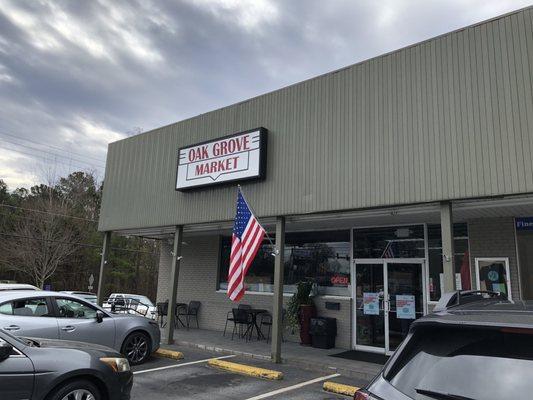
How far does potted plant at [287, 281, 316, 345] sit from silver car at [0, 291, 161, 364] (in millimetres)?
4335

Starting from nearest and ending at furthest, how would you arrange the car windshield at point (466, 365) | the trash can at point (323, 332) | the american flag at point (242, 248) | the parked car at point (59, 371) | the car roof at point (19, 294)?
the car windshield at point (466, 365) < the parked car at point (59, 371) < the car roof at point (19, 294) < the american flag at point (242, 248) < the trash can at point (323, 332)

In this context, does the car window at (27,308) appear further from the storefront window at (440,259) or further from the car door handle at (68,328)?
the storefront window at (440,259)

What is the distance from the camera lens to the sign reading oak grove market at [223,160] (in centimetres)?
1124

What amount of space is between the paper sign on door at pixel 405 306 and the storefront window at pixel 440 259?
1.68ft

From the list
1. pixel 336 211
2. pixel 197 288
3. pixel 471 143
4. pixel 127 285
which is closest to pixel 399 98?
pixel 471 143

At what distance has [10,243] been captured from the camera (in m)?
36.1

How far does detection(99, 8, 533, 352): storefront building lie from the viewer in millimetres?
7844

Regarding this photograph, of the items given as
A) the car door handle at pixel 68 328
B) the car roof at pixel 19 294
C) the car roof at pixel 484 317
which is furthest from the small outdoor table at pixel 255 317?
the car roof at pixel 484 317

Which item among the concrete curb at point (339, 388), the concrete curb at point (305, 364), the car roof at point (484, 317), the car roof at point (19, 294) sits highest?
the car roof at point (484, 317)

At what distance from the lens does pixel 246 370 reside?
9148 mm

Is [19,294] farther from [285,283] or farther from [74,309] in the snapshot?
[285,283]

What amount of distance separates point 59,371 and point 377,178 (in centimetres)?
654

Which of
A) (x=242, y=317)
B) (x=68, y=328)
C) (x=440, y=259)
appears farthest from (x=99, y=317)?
(x=440, y=259)

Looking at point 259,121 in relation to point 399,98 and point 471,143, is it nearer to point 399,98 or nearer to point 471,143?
point 399,98
